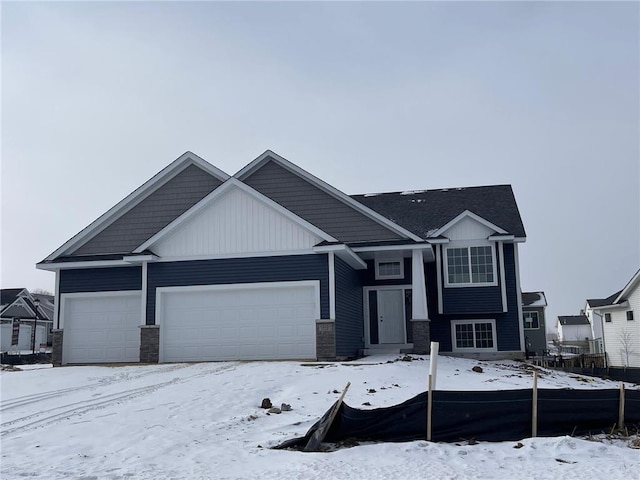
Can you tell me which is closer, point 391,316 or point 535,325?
point 391,316

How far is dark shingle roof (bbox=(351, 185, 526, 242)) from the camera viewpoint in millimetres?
25109

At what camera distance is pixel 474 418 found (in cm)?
→ 948

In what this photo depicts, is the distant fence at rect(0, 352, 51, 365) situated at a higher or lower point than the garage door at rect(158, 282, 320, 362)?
lower

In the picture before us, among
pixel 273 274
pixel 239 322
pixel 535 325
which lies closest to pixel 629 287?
pixel 535 325

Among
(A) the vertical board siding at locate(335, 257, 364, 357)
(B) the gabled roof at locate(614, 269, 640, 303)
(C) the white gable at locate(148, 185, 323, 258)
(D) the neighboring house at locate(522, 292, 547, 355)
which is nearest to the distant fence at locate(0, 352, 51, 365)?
(C) the white gable at locate(148, 185, 323, 258)

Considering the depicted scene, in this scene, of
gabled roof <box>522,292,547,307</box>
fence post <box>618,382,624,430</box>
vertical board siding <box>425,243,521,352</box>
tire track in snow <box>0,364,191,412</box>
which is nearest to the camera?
fence post <box>618,382,624,430</box>

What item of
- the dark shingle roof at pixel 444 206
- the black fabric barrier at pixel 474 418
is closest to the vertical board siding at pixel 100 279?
the dark shingle roof at pixel 444 206

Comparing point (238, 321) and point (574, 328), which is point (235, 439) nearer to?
point (238, 321)

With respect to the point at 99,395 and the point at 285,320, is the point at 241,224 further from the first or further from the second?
the point at 99,395

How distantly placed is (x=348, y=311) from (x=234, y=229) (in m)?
4.69

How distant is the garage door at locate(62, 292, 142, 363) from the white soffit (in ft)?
8.17

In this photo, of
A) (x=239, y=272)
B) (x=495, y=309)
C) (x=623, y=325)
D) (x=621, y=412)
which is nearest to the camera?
(x=621, y=412)

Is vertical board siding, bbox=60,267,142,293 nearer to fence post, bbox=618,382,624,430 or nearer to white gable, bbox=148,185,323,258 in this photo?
white gable, bbox=148,185,323,258

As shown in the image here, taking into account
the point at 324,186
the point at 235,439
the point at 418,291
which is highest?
the point at 324,186
